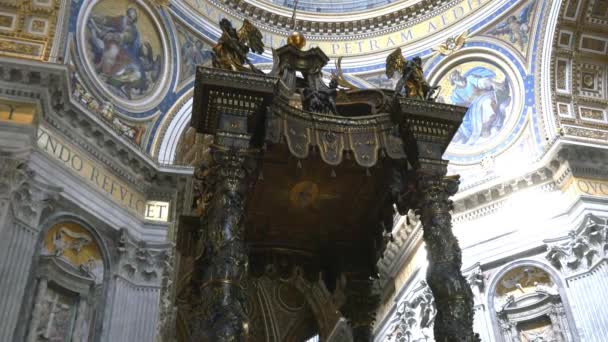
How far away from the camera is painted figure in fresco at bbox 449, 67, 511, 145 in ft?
39.9

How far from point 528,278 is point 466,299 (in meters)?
5.71

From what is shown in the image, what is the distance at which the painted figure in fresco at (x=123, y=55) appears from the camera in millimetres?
11117

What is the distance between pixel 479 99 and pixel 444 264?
27.7 feet

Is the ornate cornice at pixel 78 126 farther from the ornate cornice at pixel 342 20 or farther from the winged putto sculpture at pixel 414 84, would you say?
the winged putto sculpture at pixel 414 84

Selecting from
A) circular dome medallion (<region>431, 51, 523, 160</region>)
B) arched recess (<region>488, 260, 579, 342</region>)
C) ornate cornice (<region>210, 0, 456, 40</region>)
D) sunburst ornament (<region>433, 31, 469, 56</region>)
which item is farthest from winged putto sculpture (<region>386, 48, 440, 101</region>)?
ornate cornice (<region>210, 0, 456, 40</region>)

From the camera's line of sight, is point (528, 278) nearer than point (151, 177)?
Yes

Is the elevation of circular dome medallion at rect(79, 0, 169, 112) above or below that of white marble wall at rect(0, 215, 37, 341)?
above

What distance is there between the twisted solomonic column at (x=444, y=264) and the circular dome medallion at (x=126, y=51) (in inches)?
290

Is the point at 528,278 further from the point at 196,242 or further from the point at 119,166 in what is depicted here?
the point at 119,166

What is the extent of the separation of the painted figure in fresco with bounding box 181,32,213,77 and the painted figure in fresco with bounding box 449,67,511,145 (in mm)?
5238

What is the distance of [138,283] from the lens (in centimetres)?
972

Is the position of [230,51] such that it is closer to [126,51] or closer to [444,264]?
[444,264]

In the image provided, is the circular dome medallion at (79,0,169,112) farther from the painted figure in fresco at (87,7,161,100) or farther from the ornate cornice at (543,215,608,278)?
the ornate cornice at (543,215,608,278)

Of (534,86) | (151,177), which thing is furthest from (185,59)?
(534,86)
